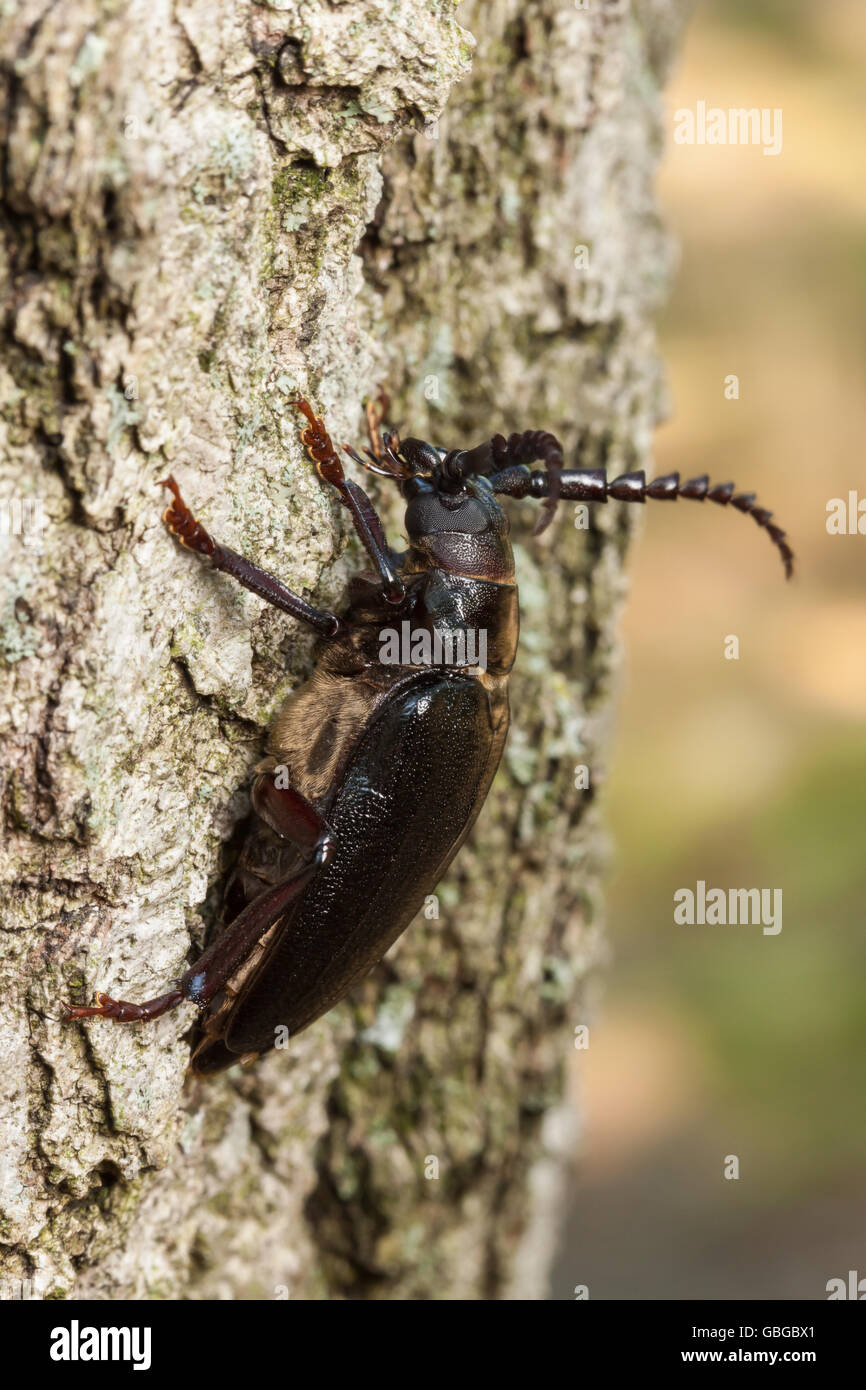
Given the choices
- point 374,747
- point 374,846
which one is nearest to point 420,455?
point 374,747

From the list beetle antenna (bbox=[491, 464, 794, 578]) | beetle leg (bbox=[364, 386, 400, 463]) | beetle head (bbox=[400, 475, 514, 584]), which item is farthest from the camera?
beetle leg (bbox=[364, 386, 400, 463])

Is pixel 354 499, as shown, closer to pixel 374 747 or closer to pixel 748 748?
pixel 374 747

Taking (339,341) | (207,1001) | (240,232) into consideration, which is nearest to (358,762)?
(207,1001)

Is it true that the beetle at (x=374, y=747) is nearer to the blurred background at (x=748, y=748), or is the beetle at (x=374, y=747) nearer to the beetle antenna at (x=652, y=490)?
the beetle antenna at (x=652, y=490)

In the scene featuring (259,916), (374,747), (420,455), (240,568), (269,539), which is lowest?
(259,916)

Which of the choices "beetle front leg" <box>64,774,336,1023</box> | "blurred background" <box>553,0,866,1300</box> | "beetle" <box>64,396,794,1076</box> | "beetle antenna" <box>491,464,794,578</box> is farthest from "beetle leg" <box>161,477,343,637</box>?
"blurred background" <box>553,0,866,1300</box>

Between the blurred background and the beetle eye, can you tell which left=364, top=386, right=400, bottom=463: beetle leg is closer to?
the beetle eye

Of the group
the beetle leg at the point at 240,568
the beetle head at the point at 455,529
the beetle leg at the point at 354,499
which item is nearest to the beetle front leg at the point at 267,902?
the beetle leg at the point at 240,568
